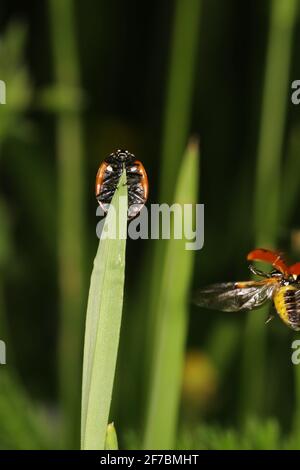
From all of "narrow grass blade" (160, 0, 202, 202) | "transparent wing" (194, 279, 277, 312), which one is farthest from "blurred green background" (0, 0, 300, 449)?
"transparent wing" (194, 279, 277, 312)

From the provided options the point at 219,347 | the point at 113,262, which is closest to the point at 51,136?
the point at 219,347

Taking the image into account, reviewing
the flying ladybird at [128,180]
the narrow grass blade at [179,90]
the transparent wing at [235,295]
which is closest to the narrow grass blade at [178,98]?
the narrow grass blade at [179,90]

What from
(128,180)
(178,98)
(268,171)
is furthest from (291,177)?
(128,180)

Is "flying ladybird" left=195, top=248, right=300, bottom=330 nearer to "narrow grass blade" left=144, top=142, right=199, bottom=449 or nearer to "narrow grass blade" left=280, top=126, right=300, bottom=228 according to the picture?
"narrow grass blade" left=144, top=142, right=199, bottom=449

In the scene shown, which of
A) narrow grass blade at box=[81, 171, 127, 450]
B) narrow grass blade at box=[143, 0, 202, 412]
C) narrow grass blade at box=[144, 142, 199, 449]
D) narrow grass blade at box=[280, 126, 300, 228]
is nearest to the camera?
narrow grass blade at box=[81, 171, 127, 450]

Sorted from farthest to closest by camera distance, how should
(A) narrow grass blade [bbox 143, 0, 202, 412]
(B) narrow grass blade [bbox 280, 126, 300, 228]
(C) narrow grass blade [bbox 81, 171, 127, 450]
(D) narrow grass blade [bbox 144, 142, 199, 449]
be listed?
(B) narrow grass blade [bbox 280, 126, 300, 228]
(A) narrow grass blade [bbox 143, 0, 202, 412]
(D) narrow grass blade [bbox 144, 142, 199, 449]
(C) narrow grass blade [bbox 81, 171, 127, 450]

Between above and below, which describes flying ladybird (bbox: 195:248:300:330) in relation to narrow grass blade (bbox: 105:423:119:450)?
above
